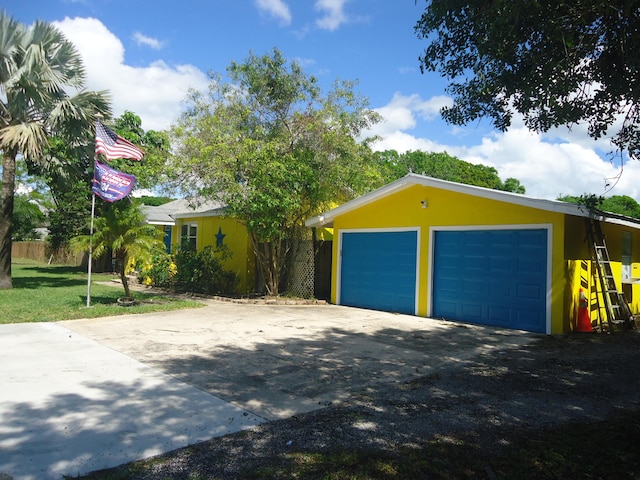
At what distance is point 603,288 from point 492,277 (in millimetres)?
2238

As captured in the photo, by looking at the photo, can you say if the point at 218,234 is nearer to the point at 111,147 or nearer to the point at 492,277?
the point at 111,147

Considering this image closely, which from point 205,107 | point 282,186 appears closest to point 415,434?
point 282,186

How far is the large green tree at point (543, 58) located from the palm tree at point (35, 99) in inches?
488

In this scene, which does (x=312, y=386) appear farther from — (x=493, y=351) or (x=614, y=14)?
(x=614, y=14)

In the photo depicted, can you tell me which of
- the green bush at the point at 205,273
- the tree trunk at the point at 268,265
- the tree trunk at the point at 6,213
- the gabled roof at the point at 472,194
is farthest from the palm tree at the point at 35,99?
the gabled roof at the point at 472,194

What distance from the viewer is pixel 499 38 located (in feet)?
20.2

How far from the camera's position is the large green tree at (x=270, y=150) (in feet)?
41.0

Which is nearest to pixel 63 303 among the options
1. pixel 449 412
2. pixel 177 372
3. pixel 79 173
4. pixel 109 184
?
pixel 109 184

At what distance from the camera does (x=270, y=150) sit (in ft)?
41.5

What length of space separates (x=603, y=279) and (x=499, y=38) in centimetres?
643

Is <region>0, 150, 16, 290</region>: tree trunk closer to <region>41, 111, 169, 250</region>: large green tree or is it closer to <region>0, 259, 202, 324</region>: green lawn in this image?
<region>0, 259, 202, 324</region>: green lawn

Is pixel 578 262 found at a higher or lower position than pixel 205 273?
higher

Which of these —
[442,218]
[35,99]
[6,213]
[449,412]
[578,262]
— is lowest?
[449,412]

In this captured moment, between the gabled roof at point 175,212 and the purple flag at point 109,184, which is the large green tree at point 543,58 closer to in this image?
the purple flag at point 109,184
